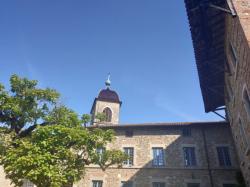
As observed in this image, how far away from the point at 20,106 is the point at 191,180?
13655 millimetres

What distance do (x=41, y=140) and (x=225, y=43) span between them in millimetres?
9472

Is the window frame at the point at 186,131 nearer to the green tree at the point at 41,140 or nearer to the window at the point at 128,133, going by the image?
the window at the point at 128,133

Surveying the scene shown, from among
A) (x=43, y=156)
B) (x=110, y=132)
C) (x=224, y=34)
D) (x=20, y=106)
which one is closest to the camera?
(x=43, y=156)

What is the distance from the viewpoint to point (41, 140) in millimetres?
9922

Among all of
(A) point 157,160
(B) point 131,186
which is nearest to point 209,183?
(A) point 157,160

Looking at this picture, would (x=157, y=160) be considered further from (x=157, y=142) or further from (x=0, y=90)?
(x=0, y=90)

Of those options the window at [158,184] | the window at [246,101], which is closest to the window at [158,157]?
the window at [158,184]

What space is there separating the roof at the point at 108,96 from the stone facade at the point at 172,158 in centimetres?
1278

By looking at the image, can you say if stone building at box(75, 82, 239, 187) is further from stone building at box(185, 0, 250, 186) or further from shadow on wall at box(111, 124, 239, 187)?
stone building at box(185, 0, 250, 186)

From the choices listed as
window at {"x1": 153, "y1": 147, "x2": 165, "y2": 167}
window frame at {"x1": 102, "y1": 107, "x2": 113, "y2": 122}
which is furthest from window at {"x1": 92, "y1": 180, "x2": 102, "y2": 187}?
window frame at {"x1": 102, "y1": 107, "x2": 113, "y2": 122}

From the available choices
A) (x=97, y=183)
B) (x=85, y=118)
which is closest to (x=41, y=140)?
(x=85, y=118)

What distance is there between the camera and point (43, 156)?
363 inches

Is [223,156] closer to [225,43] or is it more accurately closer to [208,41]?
[225,43]

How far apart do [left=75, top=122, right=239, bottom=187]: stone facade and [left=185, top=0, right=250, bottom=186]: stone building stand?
7.58m
